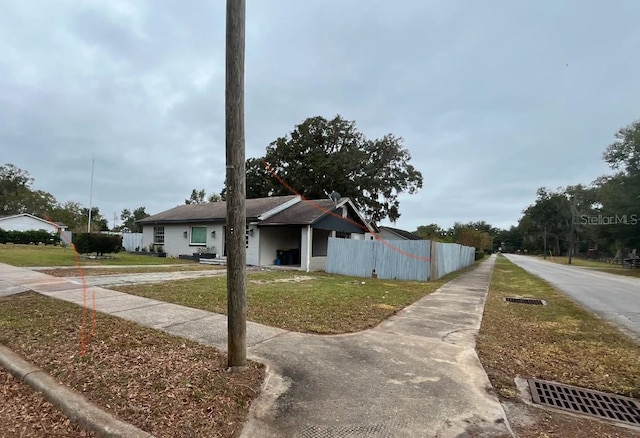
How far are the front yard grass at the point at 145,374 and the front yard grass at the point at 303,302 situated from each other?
6.27ft

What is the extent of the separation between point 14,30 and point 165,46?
4.07 meters

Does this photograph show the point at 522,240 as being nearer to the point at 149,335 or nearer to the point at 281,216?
the point at 281,216

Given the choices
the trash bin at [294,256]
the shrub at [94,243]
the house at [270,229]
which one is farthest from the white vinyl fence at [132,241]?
the trash bin at [294,256]

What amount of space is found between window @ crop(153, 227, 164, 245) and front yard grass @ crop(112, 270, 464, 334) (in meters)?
14.6

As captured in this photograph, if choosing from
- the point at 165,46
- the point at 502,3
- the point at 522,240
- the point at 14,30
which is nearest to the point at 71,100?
the point at 14,30

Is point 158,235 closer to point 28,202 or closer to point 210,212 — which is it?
point 210,212

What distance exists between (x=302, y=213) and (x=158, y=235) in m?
11.4

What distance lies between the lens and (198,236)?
21453 mm

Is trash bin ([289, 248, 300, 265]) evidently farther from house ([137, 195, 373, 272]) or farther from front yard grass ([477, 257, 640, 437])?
front yard grass ([477, 257, 640, 437])

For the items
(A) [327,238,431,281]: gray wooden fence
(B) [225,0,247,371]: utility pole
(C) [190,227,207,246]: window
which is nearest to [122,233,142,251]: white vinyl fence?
(C) [190,227,207,246]: window

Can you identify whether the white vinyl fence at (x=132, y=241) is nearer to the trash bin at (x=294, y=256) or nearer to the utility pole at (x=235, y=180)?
the trash bin at (x=294, y=256)

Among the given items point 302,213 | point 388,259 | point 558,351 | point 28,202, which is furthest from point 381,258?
point 28,202

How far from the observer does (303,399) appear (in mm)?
3256

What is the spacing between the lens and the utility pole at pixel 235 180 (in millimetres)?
3646
